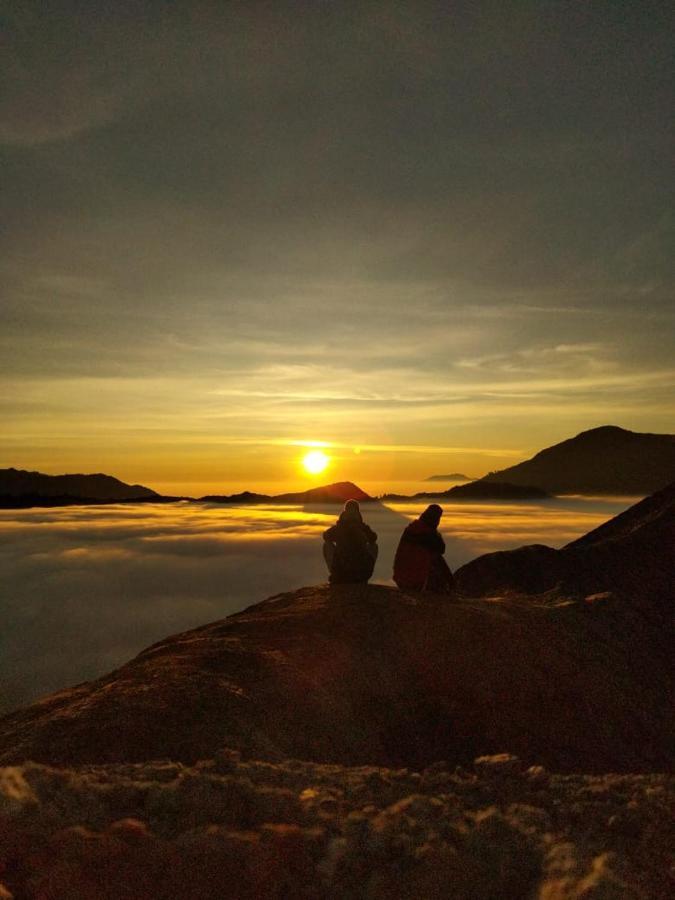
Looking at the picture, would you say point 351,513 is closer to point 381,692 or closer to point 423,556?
point 423,556

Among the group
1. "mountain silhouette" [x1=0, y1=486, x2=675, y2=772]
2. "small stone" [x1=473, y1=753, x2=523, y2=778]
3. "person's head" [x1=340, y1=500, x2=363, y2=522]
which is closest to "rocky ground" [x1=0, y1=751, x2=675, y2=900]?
"small stone" [x1=473, y1=753, x2=523, y2=778]

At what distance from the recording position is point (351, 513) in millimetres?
15172

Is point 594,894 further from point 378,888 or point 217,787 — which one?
point 217,787

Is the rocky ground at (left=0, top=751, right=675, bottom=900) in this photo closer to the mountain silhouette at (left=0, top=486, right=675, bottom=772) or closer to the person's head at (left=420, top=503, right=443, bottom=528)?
the mountain silhouette at (left=0, top=486, right=675, bottom=772)

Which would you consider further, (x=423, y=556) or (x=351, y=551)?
(x=423, y=556)

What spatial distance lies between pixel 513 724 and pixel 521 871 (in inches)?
312

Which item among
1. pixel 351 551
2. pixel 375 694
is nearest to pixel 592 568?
pixel 351 551

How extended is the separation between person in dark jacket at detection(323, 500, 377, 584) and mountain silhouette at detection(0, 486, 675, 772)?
0.60 metres

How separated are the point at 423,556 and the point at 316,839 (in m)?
11.2

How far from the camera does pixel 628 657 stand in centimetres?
1579

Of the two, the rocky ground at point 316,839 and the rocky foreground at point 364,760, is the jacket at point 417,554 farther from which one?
the rocky ground at point 316,839

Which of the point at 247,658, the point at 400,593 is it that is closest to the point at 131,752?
the point at 247,658

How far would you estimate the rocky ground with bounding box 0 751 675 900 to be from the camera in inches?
168

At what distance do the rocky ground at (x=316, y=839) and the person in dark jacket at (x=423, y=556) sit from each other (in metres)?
9.65
